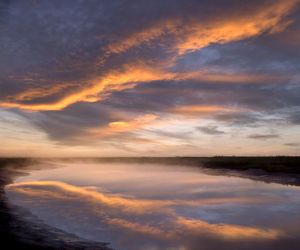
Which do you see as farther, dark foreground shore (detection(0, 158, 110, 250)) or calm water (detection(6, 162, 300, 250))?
calm water (detection(6, 162, 300, 250))

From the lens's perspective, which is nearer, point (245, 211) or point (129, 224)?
point (129, 224)

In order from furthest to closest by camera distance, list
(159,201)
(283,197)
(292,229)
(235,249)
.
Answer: (283,197) < (159,201) < (292,229) < (235,249)

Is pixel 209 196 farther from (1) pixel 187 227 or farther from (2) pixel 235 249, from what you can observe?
(2) pixel 235 249

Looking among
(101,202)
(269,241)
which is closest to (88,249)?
(269,241)

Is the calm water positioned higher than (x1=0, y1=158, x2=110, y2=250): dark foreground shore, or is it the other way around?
(x1=0, y1=158, x2=110, y2=250): dark foreground shore

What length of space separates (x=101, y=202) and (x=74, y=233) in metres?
6.55

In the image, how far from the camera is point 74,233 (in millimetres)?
9656

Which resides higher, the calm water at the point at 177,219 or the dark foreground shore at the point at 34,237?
the dark foreground shore at the point at 34,237

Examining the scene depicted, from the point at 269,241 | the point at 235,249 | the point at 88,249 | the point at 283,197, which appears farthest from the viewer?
the point at 283,197

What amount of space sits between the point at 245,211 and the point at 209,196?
4817 mm

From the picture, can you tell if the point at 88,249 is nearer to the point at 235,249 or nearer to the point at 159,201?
the point at 235,249

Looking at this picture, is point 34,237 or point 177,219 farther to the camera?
point 177,219

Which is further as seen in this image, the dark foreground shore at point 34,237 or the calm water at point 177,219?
the calm water at point 177,219

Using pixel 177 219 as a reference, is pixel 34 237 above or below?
above
